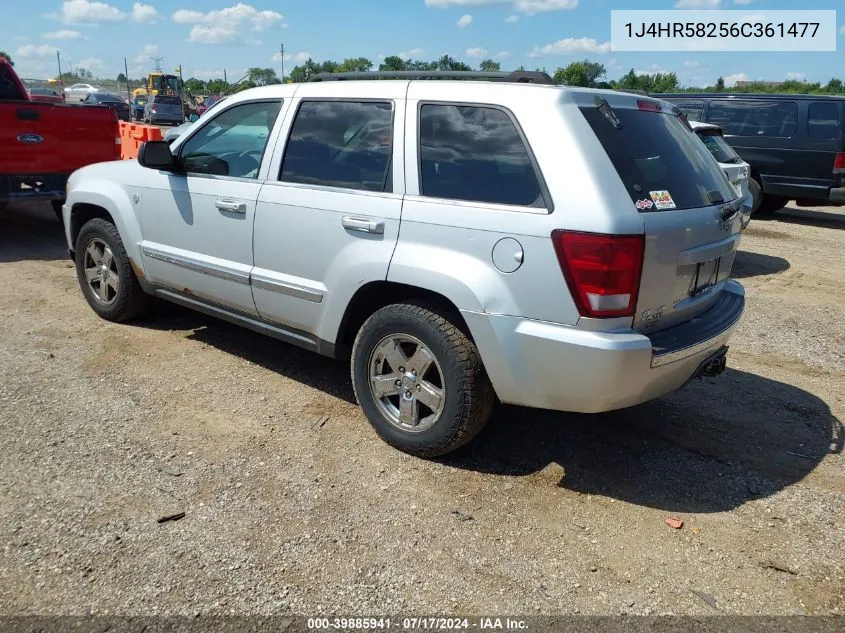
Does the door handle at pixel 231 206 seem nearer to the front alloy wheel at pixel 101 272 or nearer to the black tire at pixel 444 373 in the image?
the black tire at pixel 444 373

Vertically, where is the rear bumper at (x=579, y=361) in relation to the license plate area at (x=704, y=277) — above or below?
below

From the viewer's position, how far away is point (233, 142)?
14.9ft

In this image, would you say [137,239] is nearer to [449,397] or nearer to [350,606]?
[449,397]

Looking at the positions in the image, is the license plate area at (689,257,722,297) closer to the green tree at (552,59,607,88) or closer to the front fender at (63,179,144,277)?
the green tree at (552,59,607,88)

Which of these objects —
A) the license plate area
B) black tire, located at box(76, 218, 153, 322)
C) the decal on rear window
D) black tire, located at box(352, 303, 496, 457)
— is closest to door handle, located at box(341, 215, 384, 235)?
black tire, located at box(352, 303, 496, 457)

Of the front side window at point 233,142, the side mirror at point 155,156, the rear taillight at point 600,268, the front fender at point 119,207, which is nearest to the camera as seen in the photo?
the rear taillight at point 600,268

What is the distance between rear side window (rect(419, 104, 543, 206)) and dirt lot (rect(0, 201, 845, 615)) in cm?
140

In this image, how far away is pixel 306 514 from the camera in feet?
10.4

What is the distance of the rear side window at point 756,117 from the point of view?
1157 cm

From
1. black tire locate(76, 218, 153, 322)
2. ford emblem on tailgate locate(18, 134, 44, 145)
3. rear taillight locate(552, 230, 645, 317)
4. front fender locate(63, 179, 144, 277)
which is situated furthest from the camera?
ford emblem on tailgate locate(18, 134, 44, 145)

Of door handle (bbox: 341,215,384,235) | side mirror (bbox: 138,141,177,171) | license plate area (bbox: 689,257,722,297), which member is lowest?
license plate area (bbox: 689,257,722,297)

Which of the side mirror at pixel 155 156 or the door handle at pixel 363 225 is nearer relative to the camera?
the door handle at pixel 363 225

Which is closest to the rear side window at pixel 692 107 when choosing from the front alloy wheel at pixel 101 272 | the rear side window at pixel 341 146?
the rear side window at pixel 341 146

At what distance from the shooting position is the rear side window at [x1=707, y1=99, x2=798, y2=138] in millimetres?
11566
